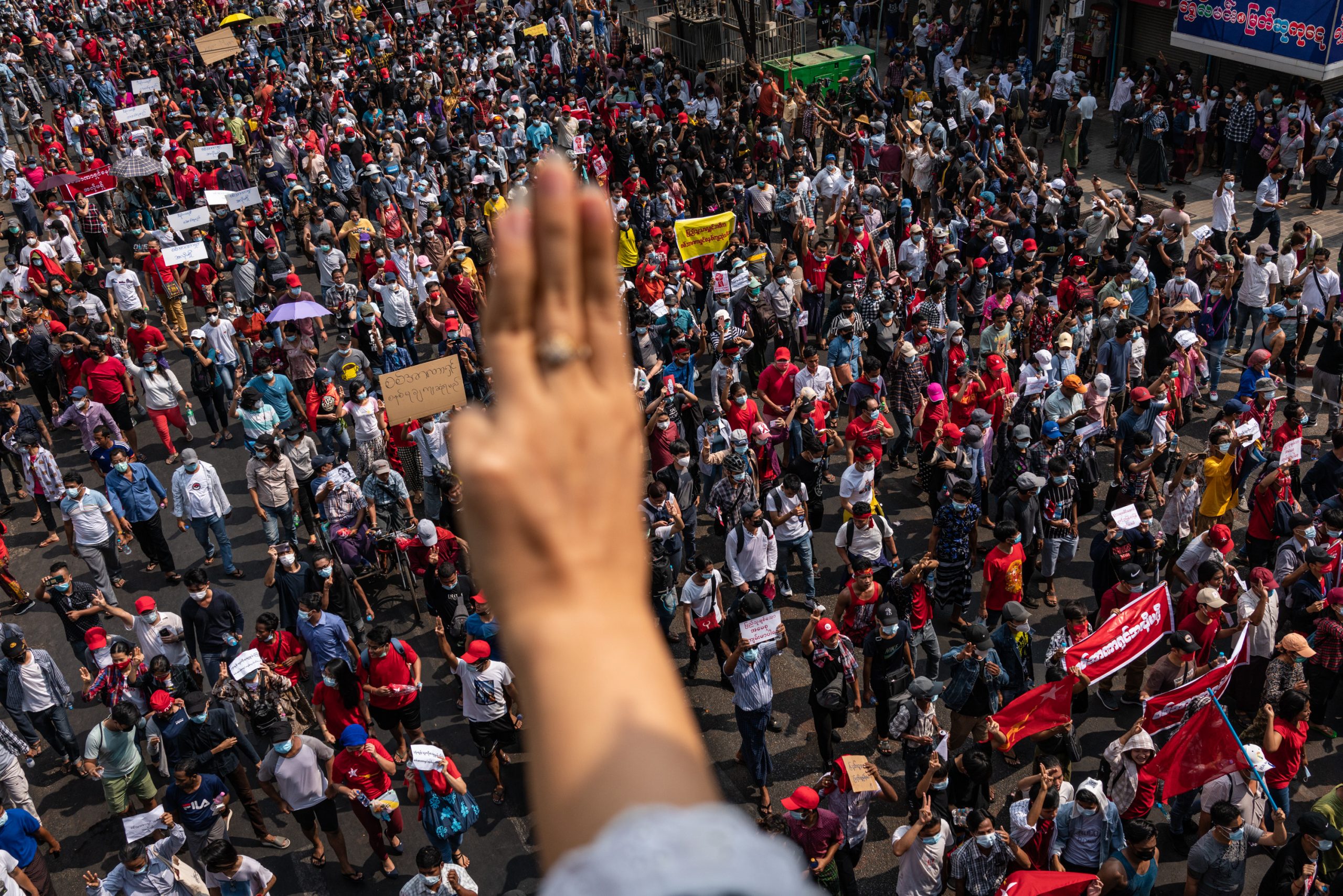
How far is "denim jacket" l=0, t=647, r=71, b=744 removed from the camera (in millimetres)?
10383

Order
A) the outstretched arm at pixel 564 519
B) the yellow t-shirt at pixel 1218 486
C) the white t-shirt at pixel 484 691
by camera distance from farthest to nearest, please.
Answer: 1. the yellow t-shirt at pixel 1218 486
2. the white t-shirt at pixel 484 691
3. the outstretched arm at pixel 564 519

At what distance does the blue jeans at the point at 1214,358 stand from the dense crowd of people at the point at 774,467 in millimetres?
→ 57

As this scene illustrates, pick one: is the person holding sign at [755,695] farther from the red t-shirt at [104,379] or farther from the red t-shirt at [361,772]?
the red t-shirt at [104,379]

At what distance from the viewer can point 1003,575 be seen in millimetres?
10531

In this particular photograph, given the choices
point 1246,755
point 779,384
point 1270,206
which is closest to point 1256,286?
point 1270,206

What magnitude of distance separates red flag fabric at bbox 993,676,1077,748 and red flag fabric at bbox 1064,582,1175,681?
240 mm

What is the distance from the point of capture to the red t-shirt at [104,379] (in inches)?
593

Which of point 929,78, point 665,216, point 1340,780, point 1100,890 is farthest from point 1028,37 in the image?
point 1100,890

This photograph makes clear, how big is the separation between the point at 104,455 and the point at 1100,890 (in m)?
10.8

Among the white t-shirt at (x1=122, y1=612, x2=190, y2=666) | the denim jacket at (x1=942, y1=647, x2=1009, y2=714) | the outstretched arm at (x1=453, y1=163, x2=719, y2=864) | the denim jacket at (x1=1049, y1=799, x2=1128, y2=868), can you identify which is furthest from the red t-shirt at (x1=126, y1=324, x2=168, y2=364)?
the outstretched arm at (x1=453, y1=163, x2=719, y2=864)

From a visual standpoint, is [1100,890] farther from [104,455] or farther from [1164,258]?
[104,455]

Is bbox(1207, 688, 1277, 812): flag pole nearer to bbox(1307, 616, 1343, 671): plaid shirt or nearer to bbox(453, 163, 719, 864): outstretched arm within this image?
bbox(1307, 616, 1343, 671): plaid shirt

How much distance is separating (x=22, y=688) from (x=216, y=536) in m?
3.15

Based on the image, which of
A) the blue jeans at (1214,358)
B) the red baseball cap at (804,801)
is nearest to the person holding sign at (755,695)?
the red baseball cap at (804,801)
